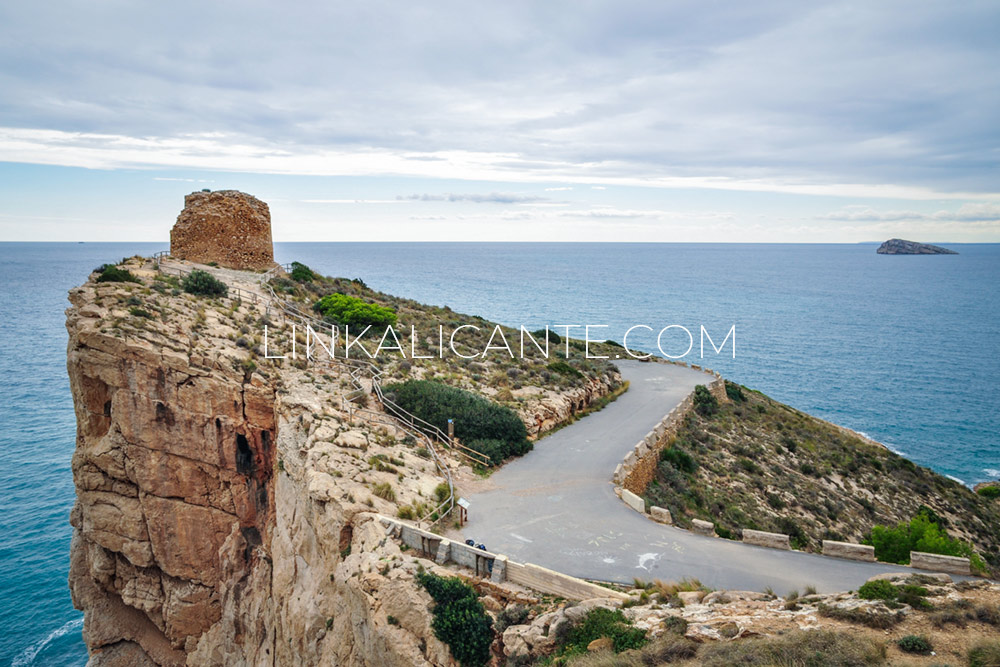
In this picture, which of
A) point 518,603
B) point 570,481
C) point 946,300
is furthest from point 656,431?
point 946,300

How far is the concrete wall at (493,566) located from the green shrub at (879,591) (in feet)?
14.7

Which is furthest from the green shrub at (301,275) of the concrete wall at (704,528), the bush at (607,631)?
the bush at (607,631)

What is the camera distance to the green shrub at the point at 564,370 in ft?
106

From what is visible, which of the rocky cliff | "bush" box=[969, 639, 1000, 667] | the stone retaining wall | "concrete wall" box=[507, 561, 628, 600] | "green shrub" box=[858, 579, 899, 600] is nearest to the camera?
"bush" box=[969, 639, 1000, 667]

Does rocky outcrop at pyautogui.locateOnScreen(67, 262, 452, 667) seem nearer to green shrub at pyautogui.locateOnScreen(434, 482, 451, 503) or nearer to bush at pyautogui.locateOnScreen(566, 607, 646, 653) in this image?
green shrub at pyautogui.locateOnScreen(434, 482, 451, 503)

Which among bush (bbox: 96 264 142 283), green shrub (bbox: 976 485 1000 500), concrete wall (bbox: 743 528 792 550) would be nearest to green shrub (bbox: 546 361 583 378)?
concrete wall (bbox: 743 528 792 550)

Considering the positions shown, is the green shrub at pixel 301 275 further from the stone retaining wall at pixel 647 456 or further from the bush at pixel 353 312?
the stone retaining wall at pixel 647 456

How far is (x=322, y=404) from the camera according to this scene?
21.0 m

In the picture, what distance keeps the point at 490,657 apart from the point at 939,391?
217 ft

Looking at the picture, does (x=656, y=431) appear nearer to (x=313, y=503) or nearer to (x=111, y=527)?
(x=313, y=503)

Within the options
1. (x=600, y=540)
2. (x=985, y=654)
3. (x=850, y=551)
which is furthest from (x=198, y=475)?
(x=985, y=654)

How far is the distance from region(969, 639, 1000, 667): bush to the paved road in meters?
5.81

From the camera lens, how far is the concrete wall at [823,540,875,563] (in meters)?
16.1

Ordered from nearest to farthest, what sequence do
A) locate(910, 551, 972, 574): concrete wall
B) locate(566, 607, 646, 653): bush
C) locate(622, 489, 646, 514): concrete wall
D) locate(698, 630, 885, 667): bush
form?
Answer: locate(698, 630, 885, 667): bush, locate(566, 607, 646, 653): bush, locate(910, 551, 972, 574): concrete wall, locate(622, 489, 646, 514): concrete wall
